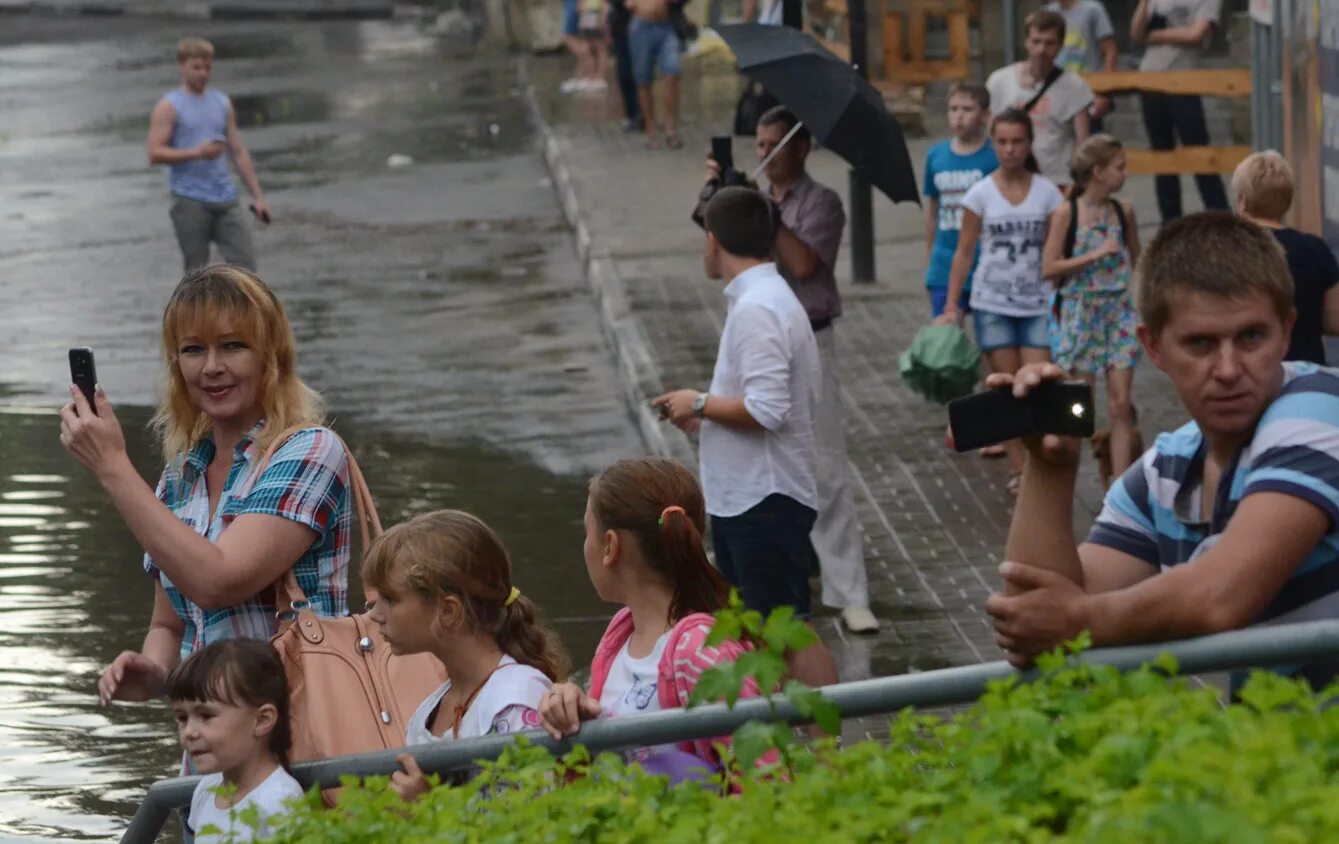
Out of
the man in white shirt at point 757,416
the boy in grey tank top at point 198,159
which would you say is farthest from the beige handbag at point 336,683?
the boy in grey tank top at point 198,159

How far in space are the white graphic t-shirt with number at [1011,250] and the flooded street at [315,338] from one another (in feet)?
7.22

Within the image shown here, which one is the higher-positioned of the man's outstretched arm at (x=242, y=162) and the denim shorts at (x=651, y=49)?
the man's outstretched arm at (x=242, y=162)

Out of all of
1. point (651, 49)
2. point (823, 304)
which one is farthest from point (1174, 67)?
point (651, 49)

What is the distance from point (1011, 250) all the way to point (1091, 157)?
1.99ft

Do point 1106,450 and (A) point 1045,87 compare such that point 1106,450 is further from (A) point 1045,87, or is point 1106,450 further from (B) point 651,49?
(B) point 651,49

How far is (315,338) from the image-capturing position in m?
14.9

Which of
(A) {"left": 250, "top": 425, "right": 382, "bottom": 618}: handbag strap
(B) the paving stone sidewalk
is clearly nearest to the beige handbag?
(A) {"left": 250, "top": 425, "right": 382, "bottom": 618}: handbag strap

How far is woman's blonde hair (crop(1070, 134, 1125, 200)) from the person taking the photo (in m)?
9.59

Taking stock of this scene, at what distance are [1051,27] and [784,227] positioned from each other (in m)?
4.47

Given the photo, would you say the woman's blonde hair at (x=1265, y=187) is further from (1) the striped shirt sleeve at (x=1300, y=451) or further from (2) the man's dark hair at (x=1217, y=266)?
(1) the striped shirt sleeve at (x=1300, y=451)

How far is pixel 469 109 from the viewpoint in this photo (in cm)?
2758

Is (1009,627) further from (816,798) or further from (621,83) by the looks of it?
(621,83)

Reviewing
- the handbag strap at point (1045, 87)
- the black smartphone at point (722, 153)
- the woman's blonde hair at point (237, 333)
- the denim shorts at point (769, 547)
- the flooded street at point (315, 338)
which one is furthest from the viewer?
the handbag strap at point (1045, 87)

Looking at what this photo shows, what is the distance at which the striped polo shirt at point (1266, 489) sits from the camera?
3.44 meters
